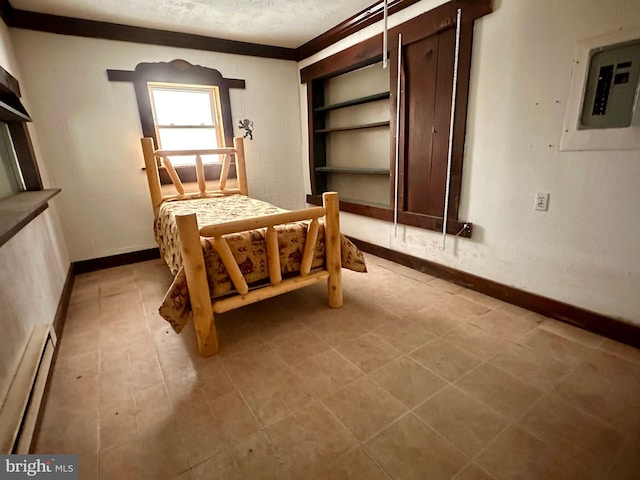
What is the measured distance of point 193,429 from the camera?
3.97 feet

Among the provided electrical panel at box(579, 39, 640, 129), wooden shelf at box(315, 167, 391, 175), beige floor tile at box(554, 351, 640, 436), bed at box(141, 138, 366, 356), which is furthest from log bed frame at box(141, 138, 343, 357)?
electrical panel at box(579, 39, 640, 129)

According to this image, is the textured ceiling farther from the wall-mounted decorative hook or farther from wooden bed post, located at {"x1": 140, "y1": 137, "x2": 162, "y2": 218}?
wooden bed post, located at {"x1": 140, "y1": 137, "x2": 162, "y2": 218}

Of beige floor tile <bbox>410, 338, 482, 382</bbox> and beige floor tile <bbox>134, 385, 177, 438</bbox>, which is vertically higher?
beige floor tile <bbox>134, 385, 177, 438</bbox>

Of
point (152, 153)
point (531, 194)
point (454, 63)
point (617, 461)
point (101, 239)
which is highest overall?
point (454, 63)

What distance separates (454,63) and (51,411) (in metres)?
2.88

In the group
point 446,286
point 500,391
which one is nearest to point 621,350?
point 500,391

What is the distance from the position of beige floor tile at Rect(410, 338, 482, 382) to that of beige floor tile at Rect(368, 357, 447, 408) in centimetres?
5

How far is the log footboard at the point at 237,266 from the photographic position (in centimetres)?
151

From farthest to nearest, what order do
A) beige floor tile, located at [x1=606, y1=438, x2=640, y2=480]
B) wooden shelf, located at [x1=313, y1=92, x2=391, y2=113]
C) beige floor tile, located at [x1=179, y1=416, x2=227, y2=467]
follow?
wooden shelf, located at [x1=313, y1=92, x2=391, y2=113] → beige floor tile, located at [x1=179, y1=416, x2=227, y2=467] → beige floor tile, located at [x1=606, y1=438, x2=640, y2=480]

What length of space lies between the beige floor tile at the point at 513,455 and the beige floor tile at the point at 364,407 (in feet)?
1.04

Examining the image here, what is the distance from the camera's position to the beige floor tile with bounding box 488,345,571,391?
1389mm

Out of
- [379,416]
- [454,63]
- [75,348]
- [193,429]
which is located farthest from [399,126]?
[75,348]

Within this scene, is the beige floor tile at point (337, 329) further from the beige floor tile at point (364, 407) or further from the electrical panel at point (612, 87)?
the electrical panel at point (612, 87)

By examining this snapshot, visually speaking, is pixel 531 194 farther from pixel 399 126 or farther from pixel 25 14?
pixel 25 14
